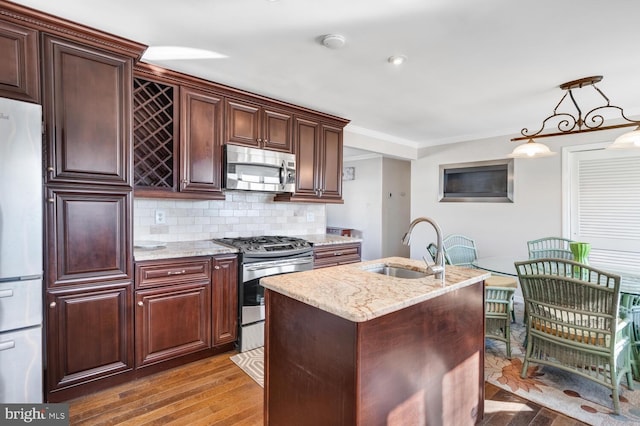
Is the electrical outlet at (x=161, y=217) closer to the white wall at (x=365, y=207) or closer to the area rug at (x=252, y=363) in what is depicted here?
the area rug at (x=252, y=363)

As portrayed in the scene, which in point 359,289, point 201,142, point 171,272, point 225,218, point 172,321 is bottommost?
point 172,321

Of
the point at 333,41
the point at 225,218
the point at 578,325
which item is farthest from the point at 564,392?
the point at 225,218

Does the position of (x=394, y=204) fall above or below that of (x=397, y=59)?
below

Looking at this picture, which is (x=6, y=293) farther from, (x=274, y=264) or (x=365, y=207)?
(x=365, y=207)

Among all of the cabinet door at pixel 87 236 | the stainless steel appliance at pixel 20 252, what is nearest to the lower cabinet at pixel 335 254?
the cabinet door at pixel 87 236

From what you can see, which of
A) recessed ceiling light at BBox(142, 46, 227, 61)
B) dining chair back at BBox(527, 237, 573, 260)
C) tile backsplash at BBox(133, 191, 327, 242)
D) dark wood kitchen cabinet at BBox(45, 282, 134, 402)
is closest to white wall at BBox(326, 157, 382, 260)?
tile backsplash at BBox(133, 191, 327, 242)

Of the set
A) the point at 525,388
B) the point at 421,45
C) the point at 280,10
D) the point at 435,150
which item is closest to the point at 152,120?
the point at 280,10

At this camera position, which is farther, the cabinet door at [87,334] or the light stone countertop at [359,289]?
the cabinet door at [87,334]

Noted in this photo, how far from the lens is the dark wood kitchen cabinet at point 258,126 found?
122 inches

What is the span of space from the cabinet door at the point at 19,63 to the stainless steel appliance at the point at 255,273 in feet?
5.71

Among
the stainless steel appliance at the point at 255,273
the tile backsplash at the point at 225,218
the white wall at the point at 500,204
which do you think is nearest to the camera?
the stainless steel appliance at the point at 255,273

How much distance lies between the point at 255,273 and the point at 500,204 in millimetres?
3759

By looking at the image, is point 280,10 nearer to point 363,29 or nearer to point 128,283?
point 363,29

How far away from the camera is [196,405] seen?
2098mm
